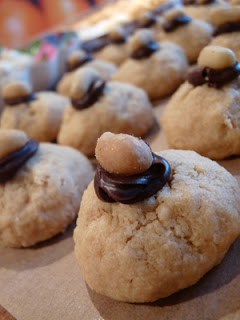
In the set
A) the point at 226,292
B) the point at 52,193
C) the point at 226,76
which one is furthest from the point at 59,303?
the point at 226,76

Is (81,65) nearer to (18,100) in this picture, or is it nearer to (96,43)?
(96,43)

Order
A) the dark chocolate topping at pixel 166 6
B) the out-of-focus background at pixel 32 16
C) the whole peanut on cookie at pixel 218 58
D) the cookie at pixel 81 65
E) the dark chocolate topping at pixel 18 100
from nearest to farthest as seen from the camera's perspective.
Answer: the whole peanut on cookie at pixel 218 58
the dark chocolate topping at pixel 18 100
the cookie at pixel 81 65
the dark chocolate topping at pixel 166 6
the out-of-focus background at pixel 32 16

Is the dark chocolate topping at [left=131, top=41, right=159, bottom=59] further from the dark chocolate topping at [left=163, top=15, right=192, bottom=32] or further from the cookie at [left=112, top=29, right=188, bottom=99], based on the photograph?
the dark chocolate topping at [left=163, top=15, right=192, bottom=32]

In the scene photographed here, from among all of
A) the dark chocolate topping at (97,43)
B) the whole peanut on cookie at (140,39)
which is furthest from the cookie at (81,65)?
the whole peanut on cookie at (140,39)

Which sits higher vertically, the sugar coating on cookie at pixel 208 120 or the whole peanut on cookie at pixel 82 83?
the whole peanut on cookie at pixel 82 83

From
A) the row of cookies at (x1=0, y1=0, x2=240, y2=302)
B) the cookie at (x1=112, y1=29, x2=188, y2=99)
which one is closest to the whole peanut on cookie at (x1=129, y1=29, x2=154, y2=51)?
the cookie at (x1=112, y1=29, x2=188, y2=99)

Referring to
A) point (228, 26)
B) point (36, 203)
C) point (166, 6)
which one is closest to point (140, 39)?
point (228, 26)

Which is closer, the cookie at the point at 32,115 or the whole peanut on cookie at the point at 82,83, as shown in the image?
the whole peanut on cookie at the point at 82,83

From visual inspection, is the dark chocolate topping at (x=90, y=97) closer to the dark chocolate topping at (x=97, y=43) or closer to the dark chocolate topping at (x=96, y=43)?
the dark chocolate topping at (x=97, y=43)
